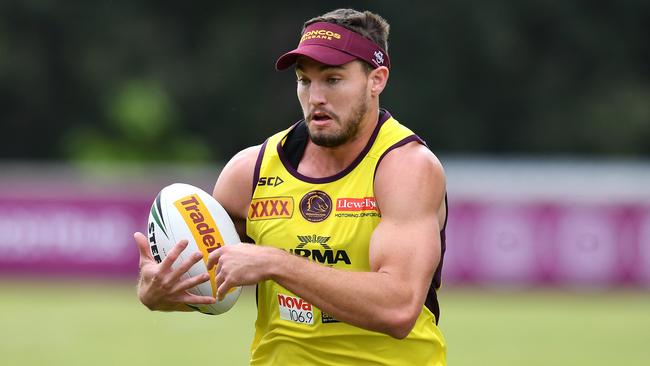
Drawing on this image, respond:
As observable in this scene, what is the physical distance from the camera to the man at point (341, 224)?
506cm

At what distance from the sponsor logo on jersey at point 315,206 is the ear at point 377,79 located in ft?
1.56

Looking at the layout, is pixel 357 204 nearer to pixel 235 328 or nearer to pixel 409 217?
pixel 409 217

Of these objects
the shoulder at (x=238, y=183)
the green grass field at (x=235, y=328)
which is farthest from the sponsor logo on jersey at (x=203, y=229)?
the green grass field at (x=235, y=328)

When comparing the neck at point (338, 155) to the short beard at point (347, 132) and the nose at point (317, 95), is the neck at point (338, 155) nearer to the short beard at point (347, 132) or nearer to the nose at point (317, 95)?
the short beard at point (347, 132)

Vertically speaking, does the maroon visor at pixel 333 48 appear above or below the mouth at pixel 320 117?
above

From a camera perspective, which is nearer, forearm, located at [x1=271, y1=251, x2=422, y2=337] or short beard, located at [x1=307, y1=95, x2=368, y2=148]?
forearm, located at [x1=271, y1=251, x2=422, y2=337]

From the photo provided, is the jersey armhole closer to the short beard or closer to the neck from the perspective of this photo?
the neck

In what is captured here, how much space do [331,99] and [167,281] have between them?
38.0 inches

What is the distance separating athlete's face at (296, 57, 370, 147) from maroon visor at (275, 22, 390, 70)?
1.8 inches

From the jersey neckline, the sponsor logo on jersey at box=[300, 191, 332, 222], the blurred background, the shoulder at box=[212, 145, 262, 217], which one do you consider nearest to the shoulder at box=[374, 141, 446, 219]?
the jersey neckline

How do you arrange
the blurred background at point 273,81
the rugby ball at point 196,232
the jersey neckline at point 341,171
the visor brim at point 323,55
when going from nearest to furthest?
the visor brim at point 323,55 < the jersey neckline at point 341,171 < the rugby ball at point 196,232 < the blurred background at point 273,81

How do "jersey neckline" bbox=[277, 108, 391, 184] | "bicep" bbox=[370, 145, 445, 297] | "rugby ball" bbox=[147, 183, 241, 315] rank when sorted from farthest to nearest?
"rugby ball" bbox=[147, 183, 241, 315] → "jersey neckline" bbox=[277, 108, 391, 184] → "bicep" bbox=[370, 145, 445, 297]

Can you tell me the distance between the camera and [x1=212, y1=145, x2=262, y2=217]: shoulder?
5.61 m

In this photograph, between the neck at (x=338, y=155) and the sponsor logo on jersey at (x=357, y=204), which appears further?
the neck at (x=338, y=155)
